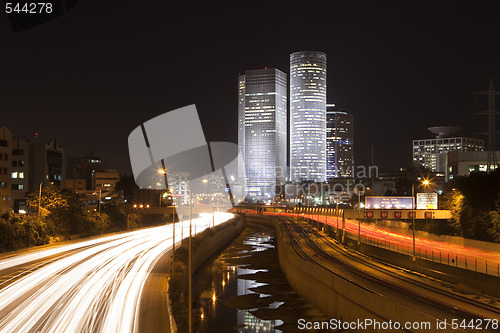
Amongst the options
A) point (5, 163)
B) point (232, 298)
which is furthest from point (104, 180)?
point (232, 298)

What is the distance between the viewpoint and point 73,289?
3180 cm

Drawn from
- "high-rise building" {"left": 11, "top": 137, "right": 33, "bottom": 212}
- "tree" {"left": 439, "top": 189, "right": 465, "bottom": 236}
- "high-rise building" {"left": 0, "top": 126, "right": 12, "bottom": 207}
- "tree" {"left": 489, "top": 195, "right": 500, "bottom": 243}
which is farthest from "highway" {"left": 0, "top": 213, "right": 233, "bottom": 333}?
"high-rise building" {"left": 11, "top": 137, "right": 33, "bottom": 212}

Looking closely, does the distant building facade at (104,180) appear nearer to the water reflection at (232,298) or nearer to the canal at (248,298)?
the canal at (248,298)

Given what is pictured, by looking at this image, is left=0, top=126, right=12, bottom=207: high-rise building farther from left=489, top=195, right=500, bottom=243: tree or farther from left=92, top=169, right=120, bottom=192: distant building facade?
left=92, top=169, right=120, bottom=192: distant building facade

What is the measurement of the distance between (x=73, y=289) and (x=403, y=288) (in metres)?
22.1

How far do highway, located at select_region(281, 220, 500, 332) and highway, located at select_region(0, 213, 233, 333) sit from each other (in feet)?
47.1

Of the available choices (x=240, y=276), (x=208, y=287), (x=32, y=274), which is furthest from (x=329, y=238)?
(x=32, y=274)

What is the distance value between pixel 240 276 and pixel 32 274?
79.7 feet

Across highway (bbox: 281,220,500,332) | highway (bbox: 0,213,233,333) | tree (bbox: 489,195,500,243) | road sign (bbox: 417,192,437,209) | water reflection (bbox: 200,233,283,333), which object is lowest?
water reflection (bbox: 200,233,283,333)

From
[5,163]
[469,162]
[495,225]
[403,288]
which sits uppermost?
[469,162]

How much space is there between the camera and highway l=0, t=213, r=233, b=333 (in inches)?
948

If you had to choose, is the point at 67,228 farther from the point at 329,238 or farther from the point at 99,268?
the point at 329,238

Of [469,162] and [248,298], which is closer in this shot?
[248,298]

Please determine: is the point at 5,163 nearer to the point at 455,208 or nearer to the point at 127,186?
the point at 127,186
